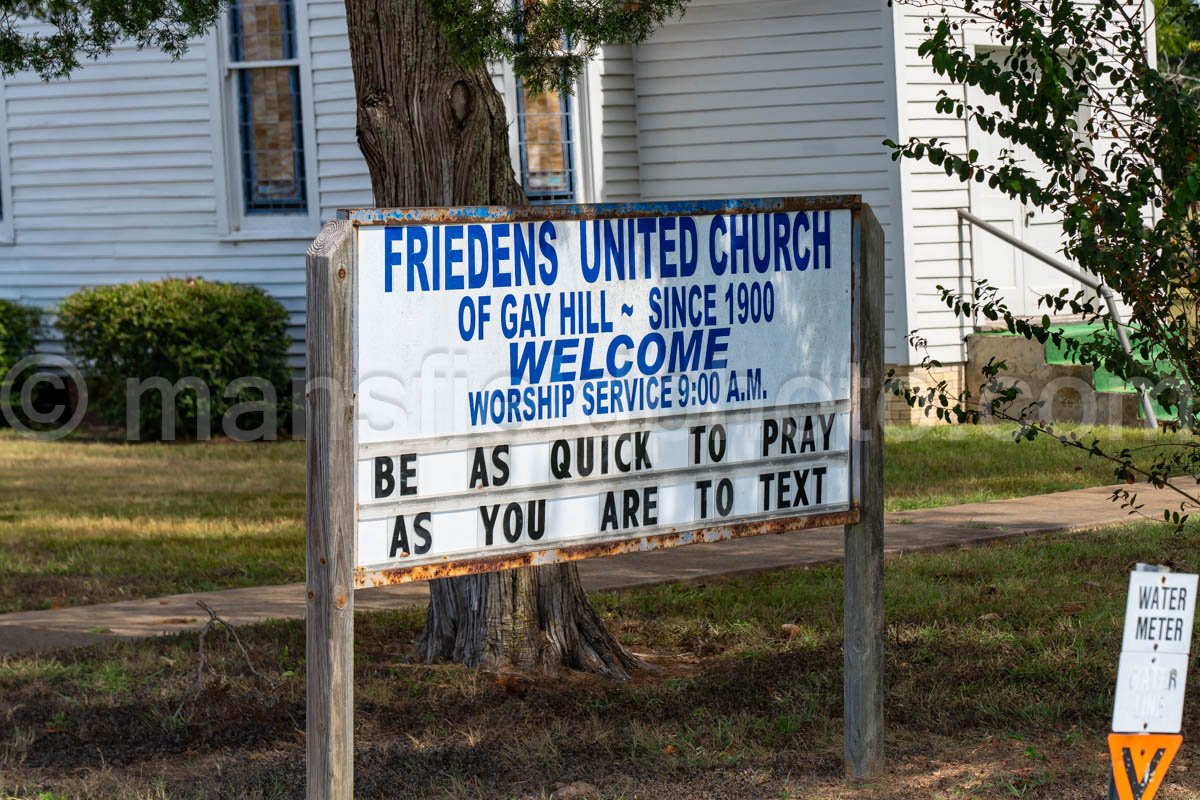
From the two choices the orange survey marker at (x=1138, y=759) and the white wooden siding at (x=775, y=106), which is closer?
the orange survey marker at (x=1138, y=759)

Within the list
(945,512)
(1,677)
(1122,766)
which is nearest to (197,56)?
(945,512)

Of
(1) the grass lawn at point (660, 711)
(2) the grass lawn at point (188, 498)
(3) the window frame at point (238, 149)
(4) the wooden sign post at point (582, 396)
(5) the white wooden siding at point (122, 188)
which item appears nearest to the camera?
(4) the wooden sign post at point (582, 396)

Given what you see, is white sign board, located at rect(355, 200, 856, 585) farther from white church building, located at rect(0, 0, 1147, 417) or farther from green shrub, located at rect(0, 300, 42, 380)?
green shrub, located at rect(0, 300, 42, 380)

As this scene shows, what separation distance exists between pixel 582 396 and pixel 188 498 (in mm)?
7443

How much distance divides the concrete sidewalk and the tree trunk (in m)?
1.46

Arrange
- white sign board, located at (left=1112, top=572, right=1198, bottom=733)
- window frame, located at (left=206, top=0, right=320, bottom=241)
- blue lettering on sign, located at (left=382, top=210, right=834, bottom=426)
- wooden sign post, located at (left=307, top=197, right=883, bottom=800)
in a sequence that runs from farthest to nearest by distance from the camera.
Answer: window frame, located at (left=206, top=0, right=320, bottom=241) < blue lettering on sign, located at (left=382, top=210, right=834, bottom=426) < wooden sign post, located at (left=307, top=197, right=883, bottom=800) < white sign board, located at (left=1112, top=572, right=1198, bottom=733)

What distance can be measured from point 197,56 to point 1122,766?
13.7 m

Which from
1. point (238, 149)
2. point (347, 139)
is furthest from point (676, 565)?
point (238, 149)

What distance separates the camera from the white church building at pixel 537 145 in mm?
14070

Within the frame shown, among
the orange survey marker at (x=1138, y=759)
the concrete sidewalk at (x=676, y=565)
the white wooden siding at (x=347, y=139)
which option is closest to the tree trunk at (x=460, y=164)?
the concrete sidewalk at (x=676, y=565)

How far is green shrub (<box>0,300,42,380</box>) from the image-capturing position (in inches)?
637

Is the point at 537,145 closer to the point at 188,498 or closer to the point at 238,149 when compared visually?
the point at 238,149

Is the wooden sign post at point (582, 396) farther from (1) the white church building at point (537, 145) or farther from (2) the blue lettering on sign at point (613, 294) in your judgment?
(1) the white church building at point (537, 145)

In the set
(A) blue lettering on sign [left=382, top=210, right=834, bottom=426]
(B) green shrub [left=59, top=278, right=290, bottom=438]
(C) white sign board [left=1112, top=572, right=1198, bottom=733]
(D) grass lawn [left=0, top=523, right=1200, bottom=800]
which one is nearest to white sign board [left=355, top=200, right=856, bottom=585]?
(A) blue lettering on sign [left=382, top=210, right=834, bottom=426]
